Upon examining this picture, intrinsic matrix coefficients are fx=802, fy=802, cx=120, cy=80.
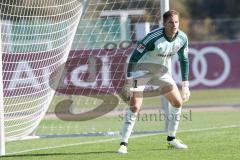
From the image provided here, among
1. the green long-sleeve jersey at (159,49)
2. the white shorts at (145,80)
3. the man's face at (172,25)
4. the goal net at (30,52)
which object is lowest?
the goal net at (30,52)

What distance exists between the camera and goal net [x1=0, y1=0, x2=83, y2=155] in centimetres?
1227

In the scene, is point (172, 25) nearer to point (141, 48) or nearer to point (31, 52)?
point (141, 48)

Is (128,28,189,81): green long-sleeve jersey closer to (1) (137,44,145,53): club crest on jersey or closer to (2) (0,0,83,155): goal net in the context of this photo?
(1) (137,44,145,53): club crest on jersey

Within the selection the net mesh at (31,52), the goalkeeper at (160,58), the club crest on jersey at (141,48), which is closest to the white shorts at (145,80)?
the goalkeeper at (160,58)

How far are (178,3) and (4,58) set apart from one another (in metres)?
36.5

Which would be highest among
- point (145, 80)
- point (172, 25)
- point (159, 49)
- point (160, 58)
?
point (172, 25)

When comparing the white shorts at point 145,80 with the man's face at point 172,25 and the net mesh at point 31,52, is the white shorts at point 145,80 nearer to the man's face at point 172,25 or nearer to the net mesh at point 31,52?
the man's face at point 172,25

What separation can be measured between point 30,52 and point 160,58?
2.59 meters

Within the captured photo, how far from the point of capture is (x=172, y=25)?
10.7m

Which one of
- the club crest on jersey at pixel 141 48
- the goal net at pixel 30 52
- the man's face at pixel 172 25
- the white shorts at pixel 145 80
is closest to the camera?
the man's face at pixel 172 25

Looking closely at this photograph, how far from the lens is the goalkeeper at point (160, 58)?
35.4 ft

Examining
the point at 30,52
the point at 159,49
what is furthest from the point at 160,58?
the point at 30,52

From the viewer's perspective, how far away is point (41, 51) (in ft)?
42.8

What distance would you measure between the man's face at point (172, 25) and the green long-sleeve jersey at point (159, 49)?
0.33ft
